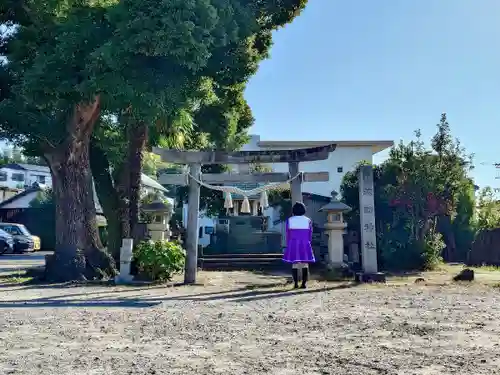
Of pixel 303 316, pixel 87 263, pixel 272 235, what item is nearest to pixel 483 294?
pixel 303 316

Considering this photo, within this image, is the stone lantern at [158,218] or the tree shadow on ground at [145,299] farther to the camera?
the stone lantern at [158,218]

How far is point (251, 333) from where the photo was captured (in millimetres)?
6266

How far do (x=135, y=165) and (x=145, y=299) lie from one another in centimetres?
700

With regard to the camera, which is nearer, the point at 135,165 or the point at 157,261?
the point at 157,261

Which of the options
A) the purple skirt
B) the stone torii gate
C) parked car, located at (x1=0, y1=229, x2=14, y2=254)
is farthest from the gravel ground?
parked car, located at (x1=0, y1=229, x2=14, y2=254)

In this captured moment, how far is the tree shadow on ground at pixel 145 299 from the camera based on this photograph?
8.80 m

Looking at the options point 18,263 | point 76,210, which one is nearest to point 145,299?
point 76,210

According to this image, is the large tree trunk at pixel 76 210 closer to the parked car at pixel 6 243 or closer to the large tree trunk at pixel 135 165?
the large tree trunk at pixel 135 165

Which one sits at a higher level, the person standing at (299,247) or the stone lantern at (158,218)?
the stone lantern at (158,218)

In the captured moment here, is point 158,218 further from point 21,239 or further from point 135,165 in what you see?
point 21,239

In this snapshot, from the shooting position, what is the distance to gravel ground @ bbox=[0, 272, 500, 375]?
480 centimetres

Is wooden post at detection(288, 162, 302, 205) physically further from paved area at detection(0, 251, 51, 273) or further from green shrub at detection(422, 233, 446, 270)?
paved area at detection(0, 251, 51, 273)

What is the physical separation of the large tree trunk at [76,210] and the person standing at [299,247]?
4.70 meters

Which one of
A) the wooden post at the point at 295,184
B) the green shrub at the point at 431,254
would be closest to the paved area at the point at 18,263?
the wooden post at the point at 295,184
